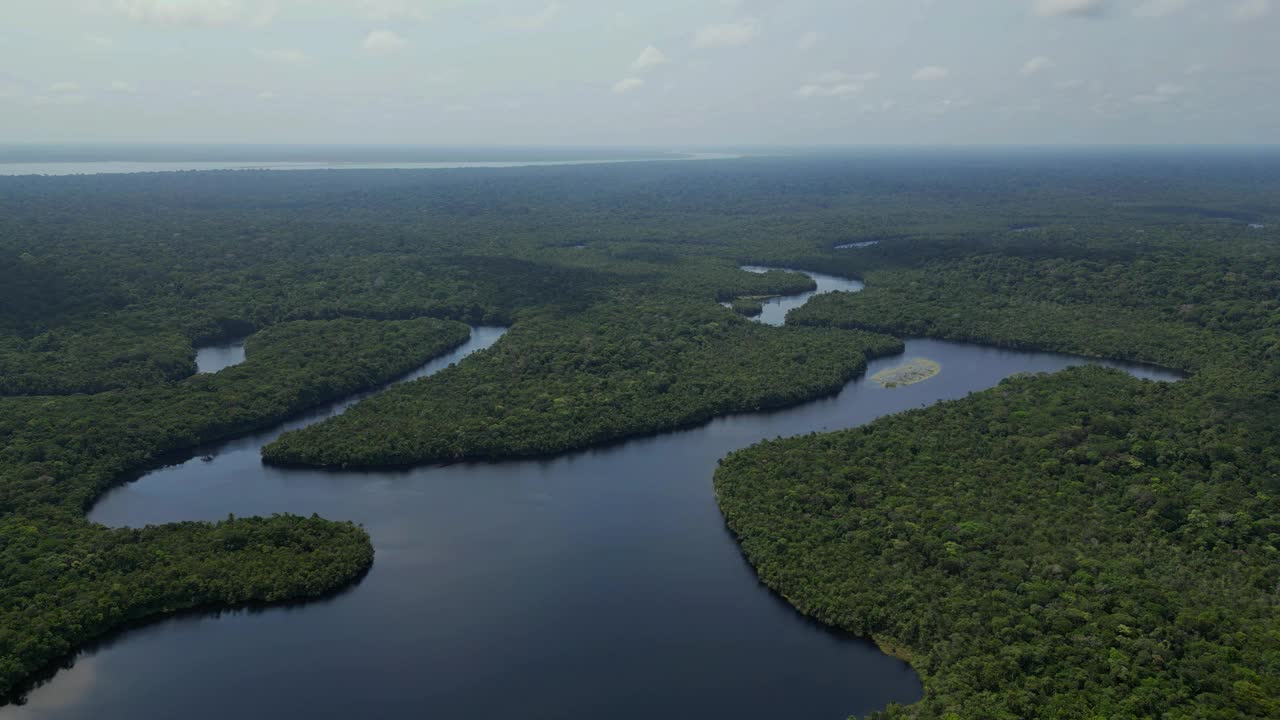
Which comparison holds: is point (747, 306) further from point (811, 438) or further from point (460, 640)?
point (460, 640)

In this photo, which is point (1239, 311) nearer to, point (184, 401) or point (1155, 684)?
point (1155, 684)

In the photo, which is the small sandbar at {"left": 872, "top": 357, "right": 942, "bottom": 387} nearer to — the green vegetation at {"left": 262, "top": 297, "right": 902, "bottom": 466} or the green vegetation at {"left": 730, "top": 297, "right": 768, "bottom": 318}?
the green vegetation at {"left": 262, "top": 297, "right": 902, "bottom": 466}

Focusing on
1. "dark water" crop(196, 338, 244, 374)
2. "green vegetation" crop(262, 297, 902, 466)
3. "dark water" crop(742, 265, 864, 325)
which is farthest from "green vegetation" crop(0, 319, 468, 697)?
"dark water" crop(742, 265, 864, 325)

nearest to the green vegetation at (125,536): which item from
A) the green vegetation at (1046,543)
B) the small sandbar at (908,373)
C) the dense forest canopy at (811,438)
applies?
the dense forest canopy at (811,438)

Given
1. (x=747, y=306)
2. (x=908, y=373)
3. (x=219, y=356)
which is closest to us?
(x=908, y=373)

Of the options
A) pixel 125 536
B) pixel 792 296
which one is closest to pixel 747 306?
pixel 792 296

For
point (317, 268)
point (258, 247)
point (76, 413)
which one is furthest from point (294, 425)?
point (258, 247)
